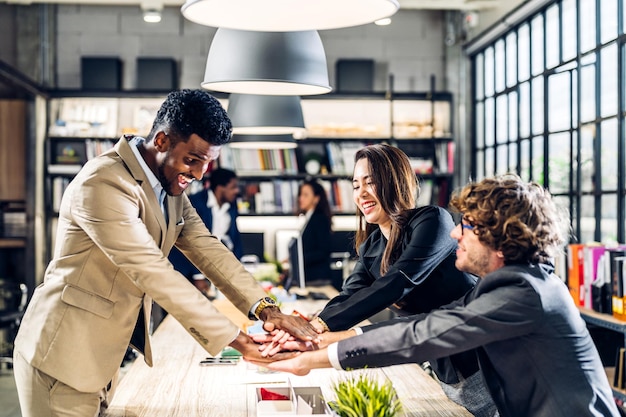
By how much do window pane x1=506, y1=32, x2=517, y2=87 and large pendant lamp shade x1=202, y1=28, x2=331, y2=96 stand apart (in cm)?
421

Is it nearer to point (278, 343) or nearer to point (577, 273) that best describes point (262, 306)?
point (278, 343)

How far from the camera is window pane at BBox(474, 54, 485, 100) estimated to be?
303 inches

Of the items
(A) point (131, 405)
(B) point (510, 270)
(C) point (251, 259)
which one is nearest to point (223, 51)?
(A) point (131, 405)

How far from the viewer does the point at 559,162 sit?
19.1 feet

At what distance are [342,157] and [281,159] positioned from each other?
24.8 inches

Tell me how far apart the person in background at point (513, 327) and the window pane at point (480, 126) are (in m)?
5.81

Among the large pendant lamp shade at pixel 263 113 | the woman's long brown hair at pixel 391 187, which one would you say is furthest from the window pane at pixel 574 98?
the woman's long brown hair at pixel 391 187

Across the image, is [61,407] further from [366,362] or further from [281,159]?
[281,159]

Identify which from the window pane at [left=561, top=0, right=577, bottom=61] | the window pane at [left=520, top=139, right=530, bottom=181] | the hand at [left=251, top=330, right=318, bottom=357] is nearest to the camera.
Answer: the hand at [left=251, top=330, right=318, bottom=357]

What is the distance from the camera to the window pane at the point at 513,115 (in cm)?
671

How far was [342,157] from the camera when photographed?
7918 mm

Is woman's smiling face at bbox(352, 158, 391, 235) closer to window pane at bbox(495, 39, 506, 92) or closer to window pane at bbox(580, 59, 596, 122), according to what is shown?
window pane at bbox(580, 59, 596, 122)

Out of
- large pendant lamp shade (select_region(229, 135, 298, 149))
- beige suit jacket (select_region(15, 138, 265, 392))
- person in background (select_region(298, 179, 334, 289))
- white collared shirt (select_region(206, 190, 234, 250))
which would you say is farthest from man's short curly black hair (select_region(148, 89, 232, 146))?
white collared shirt (select_region(206, 190, 234, 250))

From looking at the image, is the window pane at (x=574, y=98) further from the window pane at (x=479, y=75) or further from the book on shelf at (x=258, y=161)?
the book on shelf at (x=258, y=161)
